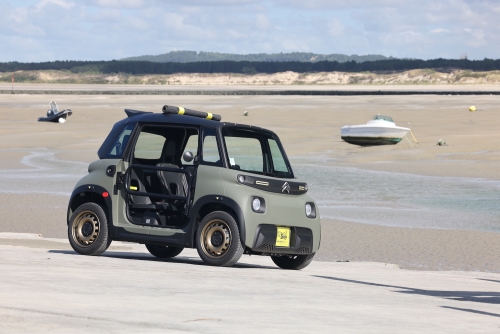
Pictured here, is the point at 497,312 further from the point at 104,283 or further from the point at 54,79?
the point at 54,79

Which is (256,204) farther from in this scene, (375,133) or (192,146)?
(375,133)

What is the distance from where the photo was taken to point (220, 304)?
25.7ft

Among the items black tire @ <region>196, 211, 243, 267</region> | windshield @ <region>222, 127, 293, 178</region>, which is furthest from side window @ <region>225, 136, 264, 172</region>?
black tire @ <region>196, 211, 243, 267</region>

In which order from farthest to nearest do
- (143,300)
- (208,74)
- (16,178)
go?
1. (208,74)
2. (16,178)
3. (143,300)

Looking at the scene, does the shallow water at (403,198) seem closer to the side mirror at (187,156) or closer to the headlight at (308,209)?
the headlight at (308,209)

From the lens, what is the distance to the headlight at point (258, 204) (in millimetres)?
11094

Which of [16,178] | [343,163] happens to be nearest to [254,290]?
[16,178]

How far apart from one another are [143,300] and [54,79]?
175m

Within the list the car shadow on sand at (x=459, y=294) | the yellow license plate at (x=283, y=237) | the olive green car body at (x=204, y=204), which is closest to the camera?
the car shadow on sand at (x=459, y=294)

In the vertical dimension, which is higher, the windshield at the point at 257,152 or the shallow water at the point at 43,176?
the windshield at the point at 257,152

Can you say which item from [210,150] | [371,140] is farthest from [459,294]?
[371,140]

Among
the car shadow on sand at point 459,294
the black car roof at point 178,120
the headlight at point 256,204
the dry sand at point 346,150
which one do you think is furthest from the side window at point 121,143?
the dry sand at point 346,150

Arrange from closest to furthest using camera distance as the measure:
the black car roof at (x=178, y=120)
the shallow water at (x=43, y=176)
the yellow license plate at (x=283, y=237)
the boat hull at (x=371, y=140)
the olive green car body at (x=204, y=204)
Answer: the olive green car body at (x=204, y=204)
the yellow license plate at (x=283, y=237)
the black car roof at (x=178, y=120)
the shallow water at (x=43, y=176)
the boat hull at (x=371, y=140)

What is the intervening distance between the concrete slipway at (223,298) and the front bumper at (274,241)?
0.28 m
